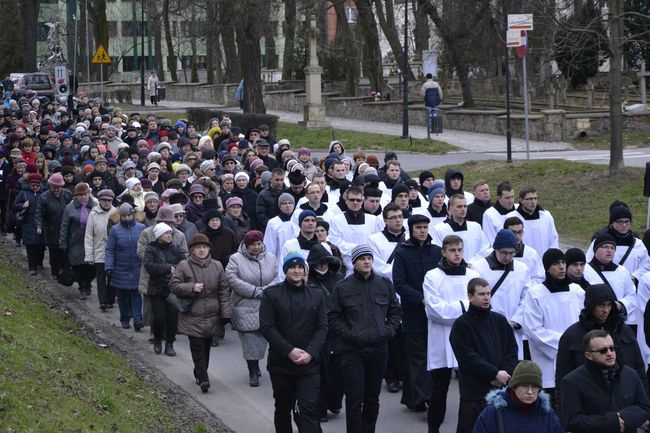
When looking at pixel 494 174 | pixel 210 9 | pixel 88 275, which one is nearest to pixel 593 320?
pixel 88 275

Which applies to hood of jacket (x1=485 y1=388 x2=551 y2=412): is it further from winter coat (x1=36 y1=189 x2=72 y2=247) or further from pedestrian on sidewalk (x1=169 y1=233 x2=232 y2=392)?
winter coat (x1=36 y1=189 x2=72 y2=247)

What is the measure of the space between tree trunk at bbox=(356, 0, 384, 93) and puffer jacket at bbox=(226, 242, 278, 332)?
3604 cm

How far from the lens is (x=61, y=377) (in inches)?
434

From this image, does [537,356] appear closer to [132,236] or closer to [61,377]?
[61,377]

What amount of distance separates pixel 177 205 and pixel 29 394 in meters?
4.95

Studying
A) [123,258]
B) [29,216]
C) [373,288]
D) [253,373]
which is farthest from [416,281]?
[29,216]

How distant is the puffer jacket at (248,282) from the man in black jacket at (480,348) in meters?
3.54

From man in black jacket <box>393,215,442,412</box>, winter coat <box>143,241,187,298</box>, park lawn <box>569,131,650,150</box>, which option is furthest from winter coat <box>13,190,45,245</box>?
park lawn <box>569,131,650,150</box>

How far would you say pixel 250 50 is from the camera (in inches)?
1601

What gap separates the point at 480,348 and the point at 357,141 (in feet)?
92.8

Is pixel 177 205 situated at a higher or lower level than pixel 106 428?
higher

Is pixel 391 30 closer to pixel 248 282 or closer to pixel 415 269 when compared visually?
pixel 248 282

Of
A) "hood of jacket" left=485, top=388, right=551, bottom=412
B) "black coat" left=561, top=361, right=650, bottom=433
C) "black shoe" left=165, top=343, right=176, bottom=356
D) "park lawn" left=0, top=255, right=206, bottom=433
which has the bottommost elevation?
"black shoe" left=165, top=343, right=176, bottom=356

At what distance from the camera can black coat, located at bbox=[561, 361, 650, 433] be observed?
738cm
